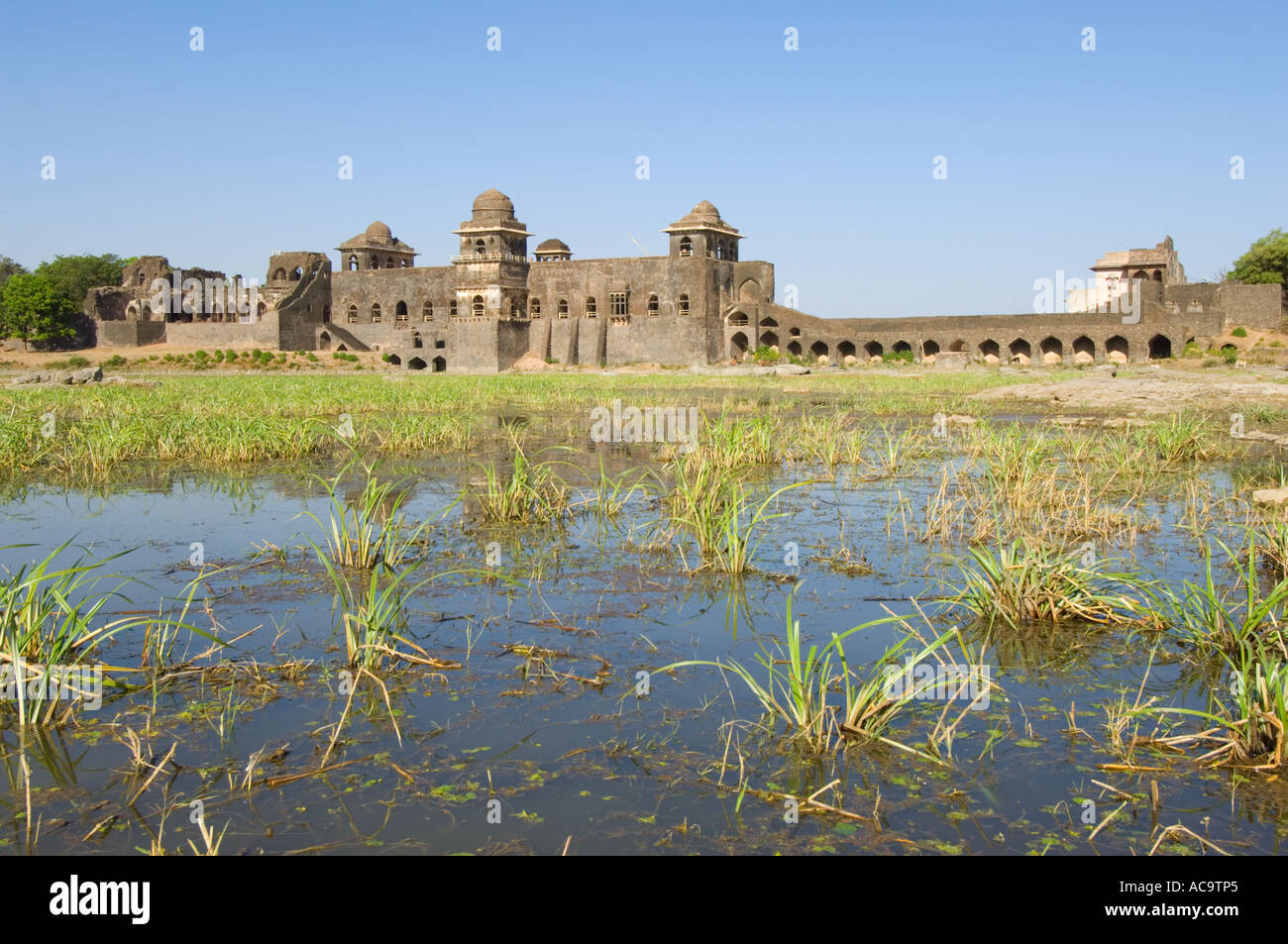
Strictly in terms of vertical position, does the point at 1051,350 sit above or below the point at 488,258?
below

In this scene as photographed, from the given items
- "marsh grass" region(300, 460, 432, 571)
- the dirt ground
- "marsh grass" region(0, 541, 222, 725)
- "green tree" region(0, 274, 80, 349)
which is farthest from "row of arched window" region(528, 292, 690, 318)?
"marsh grass" region(0, 541, 222, 725)

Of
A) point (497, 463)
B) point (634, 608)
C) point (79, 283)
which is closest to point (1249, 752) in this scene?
point (634, 608)

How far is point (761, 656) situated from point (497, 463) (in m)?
6.92

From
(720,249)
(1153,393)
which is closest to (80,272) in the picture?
(720,249)

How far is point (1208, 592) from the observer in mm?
4180

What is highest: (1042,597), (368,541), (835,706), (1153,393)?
(1153,393)

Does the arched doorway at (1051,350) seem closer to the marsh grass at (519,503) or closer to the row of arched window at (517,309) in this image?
the row of arched window at (517,309)

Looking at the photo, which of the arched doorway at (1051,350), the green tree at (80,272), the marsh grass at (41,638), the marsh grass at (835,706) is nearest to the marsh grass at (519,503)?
the marsh grass at (41,638)

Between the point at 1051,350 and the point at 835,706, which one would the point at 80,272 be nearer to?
the point at 1051,350

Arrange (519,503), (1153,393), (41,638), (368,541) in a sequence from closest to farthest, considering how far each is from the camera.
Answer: (41,638) < (368,541) < (519,503) < (1153,393)

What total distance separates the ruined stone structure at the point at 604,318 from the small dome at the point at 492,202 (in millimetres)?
59

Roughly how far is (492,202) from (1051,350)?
23.4m

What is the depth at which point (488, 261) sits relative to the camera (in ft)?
147
